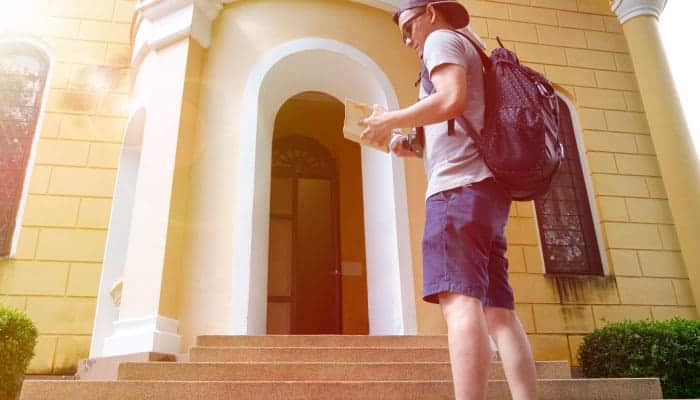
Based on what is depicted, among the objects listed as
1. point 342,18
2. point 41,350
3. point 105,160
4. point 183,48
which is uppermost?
point 342,18

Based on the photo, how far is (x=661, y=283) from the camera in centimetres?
667

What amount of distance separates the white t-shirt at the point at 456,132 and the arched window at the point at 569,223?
5.06 m

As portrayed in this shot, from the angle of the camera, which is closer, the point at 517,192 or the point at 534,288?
the point at 517,192

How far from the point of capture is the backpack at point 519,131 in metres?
1.92

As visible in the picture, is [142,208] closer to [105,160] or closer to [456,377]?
[105,160]

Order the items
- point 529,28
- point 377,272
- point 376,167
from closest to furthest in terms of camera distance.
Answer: point 377,272 < point 376,167 < point 529,28

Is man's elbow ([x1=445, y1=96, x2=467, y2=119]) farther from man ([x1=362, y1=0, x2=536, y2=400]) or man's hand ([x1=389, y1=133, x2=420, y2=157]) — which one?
man's hand ([x1=389, y1=133, x2=420, y2=157])

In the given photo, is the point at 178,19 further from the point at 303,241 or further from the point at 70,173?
the point at 303,241

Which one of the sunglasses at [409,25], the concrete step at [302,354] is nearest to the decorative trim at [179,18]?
the concrete step at [302,354]

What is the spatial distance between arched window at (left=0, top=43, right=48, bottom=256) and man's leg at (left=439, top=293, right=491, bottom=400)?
6.00 m

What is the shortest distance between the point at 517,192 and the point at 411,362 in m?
2.03

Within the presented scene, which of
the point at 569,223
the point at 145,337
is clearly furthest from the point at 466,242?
the point at 569,223

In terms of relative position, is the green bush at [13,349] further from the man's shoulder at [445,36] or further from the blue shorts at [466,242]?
the man's shoulder at [445,36]

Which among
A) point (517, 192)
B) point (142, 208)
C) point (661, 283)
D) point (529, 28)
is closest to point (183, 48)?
point (142, 208)
